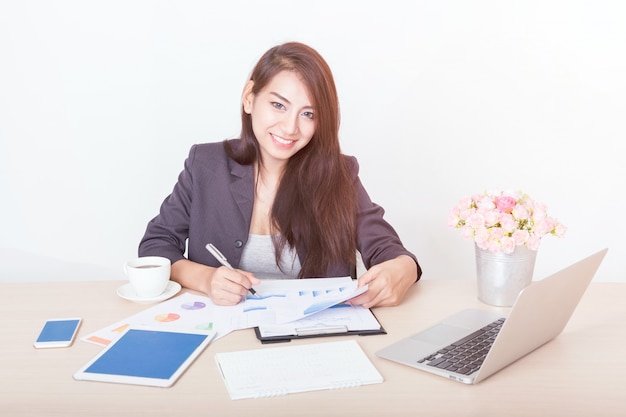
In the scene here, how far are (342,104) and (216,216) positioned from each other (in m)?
1.15

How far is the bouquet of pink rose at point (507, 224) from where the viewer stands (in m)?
1.58

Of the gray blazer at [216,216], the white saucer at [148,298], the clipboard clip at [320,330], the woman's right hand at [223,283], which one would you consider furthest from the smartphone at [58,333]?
the gray blazer at [216,216]

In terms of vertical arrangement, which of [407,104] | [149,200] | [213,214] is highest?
[407,104]

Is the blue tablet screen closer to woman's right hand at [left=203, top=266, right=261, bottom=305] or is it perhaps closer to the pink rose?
woman's right hand at [left=203, top=266, right=261, bottom=305]

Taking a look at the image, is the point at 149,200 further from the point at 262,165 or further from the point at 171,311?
the point at 171,311

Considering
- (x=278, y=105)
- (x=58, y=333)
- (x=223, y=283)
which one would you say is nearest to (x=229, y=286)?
(x=223, y=283)

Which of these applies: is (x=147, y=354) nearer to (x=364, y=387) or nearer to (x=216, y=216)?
(x=364, y=387)

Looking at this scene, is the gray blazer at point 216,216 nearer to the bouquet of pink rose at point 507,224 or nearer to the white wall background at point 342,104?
the bouquet of pink rose at point 507,224

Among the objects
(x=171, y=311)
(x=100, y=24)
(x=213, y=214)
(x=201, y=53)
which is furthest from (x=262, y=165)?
(x=100, y=24)

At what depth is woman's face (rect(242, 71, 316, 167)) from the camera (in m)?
1.97

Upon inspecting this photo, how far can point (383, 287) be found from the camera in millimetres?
1618

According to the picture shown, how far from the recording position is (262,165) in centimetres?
221

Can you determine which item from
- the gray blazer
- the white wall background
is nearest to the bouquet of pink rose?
the gray blazer

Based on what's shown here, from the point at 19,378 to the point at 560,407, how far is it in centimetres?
92
